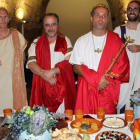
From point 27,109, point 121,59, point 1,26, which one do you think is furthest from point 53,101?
point 27,109

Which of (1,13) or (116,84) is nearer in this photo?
(116,84)

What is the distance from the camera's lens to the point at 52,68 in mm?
2754

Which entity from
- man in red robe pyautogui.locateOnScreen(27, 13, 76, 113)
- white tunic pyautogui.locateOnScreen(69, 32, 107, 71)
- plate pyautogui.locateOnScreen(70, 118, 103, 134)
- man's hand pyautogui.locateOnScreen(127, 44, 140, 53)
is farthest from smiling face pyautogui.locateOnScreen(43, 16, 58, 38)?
plate pyautogui.locateOnScreen(70, 118, 103, 134)

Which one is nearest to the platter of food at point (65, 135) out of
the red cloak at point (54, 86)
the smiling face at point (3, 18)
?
the red cloak at point (54, 86)

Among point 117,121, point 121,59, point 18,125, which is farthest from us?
point 121,59

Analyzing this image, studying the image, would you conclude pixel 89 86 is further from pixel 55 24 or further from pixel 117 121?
pixel 55 24

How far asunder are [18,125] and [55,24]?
188cm

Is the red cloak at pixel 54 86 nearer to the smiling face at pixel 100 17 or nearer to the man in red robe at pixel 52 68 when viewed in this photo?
the man in red robe at pixel 52 68

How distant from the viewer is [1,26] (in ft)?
9.43

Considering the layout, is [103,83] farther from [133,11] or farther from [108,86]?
[133,11]

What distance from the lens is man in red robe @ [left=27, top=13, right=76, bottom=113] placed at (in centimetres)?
279

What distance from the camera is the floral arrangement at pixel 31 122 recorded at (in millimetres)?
1132

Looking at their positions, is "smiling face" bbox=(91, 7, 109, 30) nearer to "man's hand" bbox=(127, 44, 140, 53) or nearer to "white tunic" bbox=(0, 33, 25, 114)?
"man's hand" bbox=(127, 44, 140, 53)

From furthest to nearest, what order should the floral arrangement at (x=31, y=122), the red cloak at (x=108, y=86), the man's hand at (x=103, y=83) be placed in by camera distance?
the red cloak at (x=108, y=86)
the man's hand at (x=103, y=83)
the floral arrangement at (x=31, y=122)
